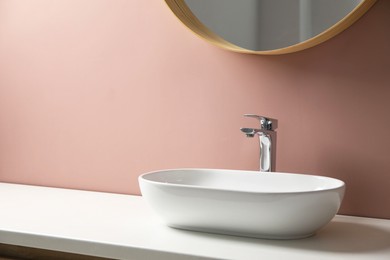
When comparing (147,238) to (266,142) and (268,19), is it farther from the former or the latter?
(268,19)

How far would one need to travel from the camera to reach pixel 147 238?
0.98 metres

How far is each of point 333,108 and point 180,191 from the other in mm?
551

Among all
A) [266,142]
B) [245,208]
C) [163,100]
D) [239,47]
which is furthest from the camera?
[163,100]

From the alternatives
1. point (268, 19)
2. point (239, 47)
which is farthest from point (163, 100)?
point (268, 19)

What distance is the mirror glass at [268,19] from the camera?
1283 millimetres

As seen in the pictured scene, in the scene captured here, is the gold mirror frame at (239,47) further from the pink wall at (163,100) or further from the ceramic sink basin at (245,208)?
the ceramic sink basin at (245,208)

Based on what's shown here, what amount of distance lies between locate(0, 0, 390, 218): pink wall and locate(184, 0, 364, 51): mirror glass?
1.9 inches

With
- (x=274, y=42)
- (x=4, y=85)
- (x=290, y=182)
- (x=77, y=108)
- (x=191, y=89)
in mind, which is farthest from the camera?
(x=4, y=85)

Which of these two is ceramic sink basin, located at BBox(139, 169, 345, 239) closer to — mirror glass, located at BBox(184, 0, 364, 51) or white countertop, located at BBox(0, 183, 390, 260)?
white countertop, located at BBox(0, 183, 390, 260)

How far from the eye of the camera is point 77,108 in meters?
1.62

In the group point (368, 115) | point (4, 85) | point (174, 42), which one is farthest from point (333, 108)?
point (4, 85)

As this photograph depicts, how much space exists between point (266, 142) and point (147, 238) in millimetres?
458

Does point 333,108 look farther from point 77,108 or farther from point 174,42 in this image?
point 77,108

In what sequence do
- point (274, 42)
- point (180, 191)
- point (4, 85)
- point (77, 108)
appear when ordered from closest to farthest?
point (180, 191) → point (274, 42) → point (77, 108) → point (4, 85)
